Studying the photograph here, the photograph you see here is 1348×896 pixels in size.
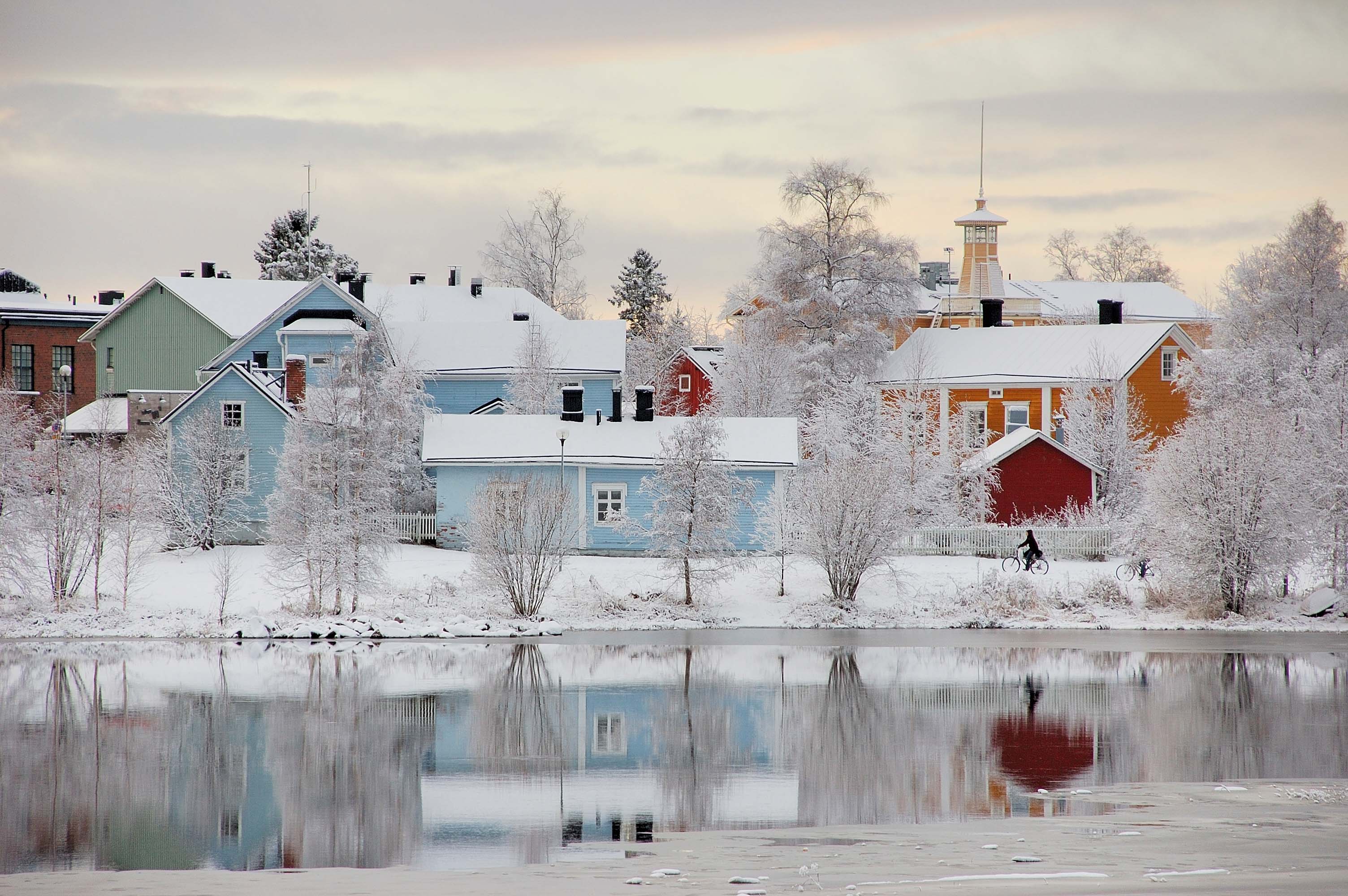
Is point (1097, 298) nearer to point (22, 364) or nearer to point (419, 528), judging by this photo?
point (419, 528)

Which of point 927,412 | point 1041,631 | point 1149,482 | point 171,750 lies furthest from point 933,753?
point 927,412

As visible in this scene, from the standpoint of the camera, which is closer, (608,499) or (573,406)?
(608,499)

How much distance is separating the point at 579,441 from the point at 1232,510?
17.5 m

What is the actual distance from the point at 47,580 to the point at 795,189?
3176 cm

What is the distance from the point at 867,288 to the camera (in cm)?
5041

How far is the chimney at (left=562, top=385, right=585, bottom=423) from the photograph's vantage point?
129 feet

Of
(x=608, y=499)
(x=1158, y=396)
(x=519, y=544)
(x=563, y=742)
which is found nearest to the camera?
Result: (x=563, y=742)

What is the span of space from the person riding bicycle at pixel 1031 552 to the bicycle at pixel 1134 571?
204 cm

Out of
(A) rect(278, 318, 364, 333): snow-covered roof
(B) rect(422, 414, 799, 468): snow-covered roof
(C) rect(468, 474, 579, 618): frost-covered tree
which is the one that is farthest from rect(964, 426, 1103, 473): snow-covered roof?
(A) rect(278, 318, 364, 333): snow-covered roof

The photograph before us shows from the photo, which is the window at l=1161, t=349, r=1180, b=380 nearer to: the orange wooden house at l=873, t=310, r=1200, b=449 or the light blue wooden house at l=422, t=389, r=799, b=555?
the orange wooden house at l=873, t=310, r=1200, b=449

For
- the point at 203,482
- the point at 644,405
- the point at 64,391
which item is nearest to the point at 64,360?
the point at 64,391

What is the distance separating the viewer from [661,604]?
103ft

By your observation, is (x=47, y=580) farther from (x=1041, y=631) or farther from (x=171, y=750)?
(x=1041, y=631)

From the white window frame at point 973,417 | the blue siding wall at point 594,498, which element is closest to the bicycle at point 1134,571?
the blue siding wall at point 594,498
